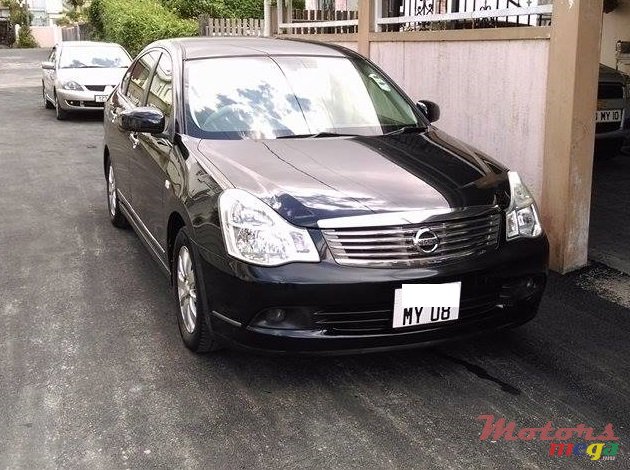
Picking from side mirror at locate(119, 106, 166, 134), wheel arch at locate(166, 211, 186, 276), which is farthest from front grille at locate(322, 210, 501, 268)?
side mirror at locate(119, 106, 166, 134)

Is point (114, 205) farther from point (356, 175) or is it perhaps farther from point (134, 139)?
point (356, 175)

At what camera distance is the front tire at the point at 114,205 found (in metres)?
6.56

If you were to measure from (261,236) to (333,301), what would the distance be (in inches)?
17.2

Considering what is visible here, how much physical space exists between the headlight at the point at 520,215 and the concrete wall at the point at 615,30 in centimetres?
977

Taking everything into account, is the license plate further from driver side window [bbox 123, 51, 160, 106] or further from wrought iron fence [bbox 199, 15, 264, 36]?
wrought iron fence [bbox 199, 15, 264, 36]

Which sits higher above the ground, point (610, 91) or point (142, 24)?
point (142, 24)

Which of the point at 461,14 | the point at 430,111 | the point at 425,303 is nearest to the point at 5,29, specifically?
the point at 461,14

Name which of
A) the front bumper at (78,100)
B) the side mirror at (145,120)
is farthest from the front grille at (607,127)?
the front bumper at (78,100)

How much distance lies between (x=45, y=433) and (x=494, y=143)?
4.19 metres

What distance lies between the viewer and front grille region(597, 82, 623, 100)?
9.26 metres

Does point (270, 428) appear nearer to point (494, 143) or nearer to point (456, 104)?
point (494, 143)

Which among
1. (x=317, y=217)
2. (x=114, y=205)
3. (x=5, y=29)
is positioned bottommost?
(x=114, y=205)

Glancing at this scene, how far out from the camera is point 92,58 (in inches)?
592

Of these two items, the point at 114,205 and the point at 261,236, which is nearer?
the point at 261,236
